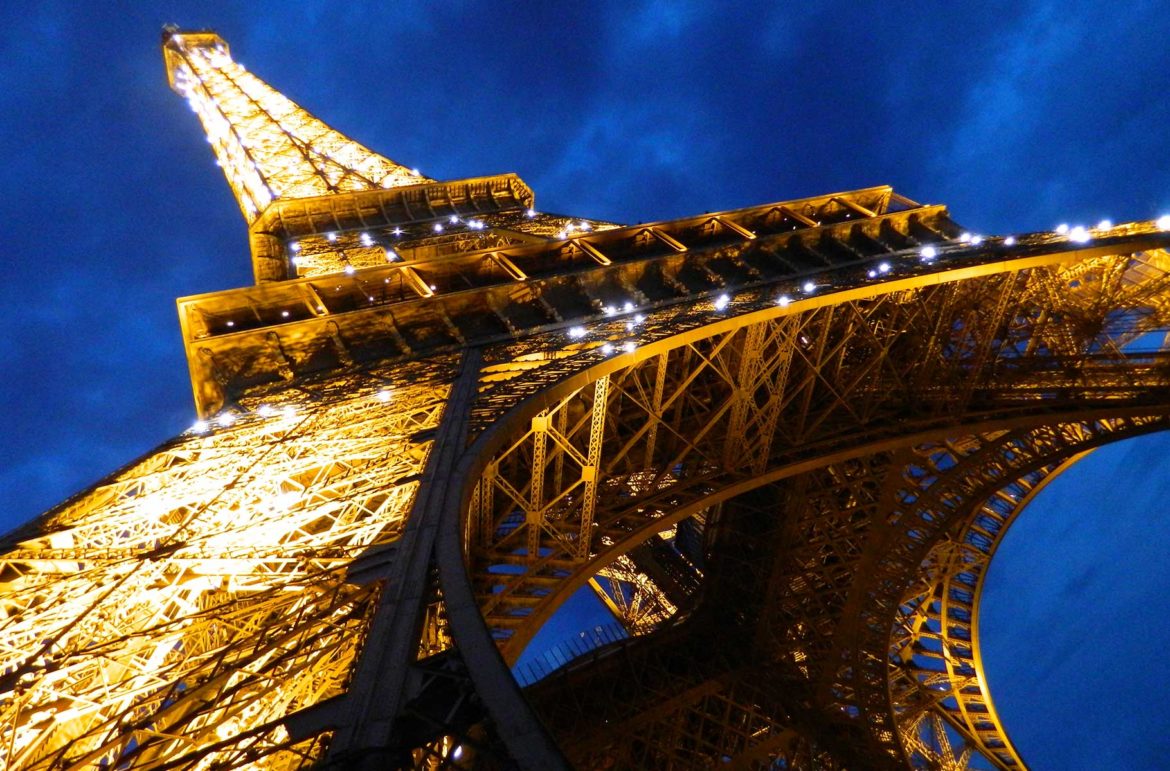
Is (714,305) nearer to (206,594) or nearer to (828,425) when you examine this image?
(828,425)

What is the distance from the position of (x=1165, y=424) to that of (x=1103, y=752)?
67.4 m

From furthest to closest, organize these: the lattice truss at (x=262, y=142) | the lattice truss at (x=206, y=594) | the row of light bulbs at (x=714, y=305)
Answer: the lattice truss at (x=262, y=142) < the row of light bulbs at (x=714, y=305) < the lattice truss at (x=206, y=594)

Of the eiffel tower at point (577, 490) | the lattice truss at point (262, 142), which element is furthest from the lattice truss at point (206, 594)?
the lattice truss at point (262, 142)

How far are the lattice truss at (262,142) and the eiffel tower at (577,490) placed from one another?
2.04 m

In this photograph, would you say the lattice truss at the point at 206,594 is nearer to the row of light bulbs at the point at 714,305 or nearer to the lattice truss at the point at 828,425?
the row of light bulbs at the point at 714,305

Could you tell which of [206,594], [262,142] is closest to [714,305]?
[206,594]

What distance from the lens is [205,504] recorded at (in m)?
8.74

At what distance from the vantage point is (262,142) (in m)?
35.0

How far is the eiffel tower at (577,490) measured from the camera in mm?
6031

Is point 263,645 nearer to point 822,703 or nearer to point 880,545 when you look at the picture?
point 880,545

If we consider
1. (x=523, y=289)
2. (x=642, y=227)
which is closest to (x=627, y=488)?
(x=523, y=289)

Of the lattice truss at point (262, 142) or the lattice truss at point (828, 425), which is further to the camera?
the lattice truss at point (262, 142)

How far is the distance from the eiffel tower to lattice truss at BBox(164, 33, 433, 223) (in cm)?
204

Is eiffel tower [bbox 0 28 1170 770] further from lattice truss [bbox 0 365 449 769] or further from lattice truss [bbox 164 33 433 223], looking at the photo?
lattice truss [bbox 164 33 433 223]
